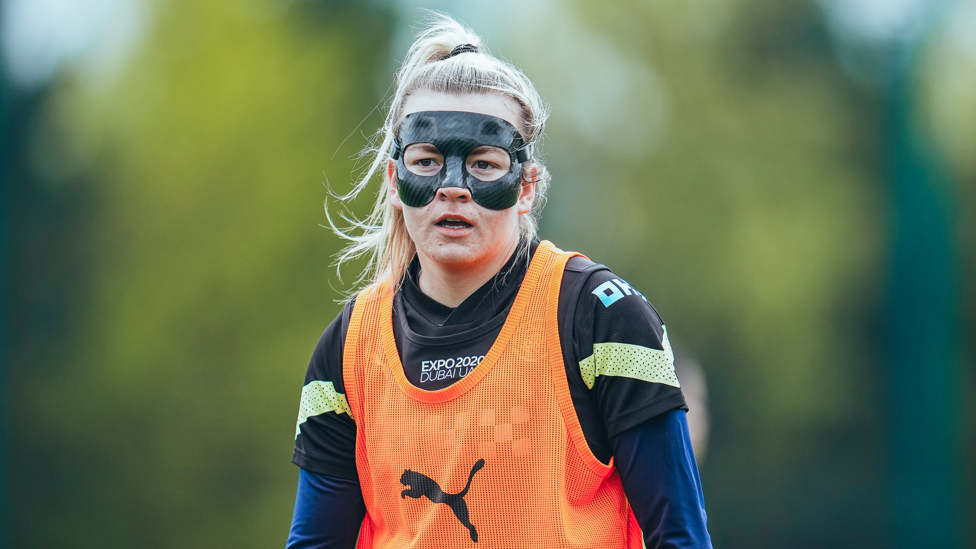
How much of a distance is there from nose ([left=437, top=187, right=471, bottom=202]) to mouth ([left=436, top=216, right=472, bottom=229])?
0.05m

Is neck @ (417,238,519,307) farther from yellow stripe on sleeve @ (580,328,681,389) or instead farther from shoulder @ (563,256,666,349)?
yellow stripe on sleeve @ (580,328,681,389)

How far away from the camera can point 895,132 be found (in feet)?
34.3

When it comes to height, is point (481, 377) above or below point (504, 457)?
above

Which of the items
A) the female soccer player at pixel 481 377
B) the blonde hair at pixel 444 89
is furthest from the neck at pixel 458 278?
the blonde hair at pixel 444 89

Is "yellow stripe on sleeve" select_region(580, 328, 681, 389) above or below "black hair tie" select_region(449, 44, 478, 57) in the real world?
below

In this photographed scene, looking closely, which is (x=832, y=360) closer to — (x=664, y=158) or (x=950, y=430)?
(x=950, y=430)

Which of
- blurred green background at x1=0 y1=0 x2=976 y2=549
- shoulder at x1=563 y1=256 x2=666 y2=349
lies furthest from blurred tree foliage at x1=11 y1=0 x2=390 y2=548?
shoulder at x1=563 y1=256 x2=666 y2=349

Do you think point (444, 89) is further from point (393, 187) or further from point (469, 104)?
point (393, 187)

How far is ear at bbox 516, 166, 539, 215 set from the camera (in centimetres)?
224

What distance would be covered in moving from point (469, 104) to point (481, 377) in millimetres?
693

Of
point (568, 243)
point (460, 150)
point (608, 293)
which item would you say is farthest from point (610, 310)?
point (568, 243)

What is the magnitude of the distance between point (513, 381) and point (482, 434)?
0.14 meters

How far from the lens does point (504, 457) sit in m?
1.92

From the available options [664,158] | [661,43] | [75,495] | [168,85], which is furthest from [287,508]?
[661,43]
